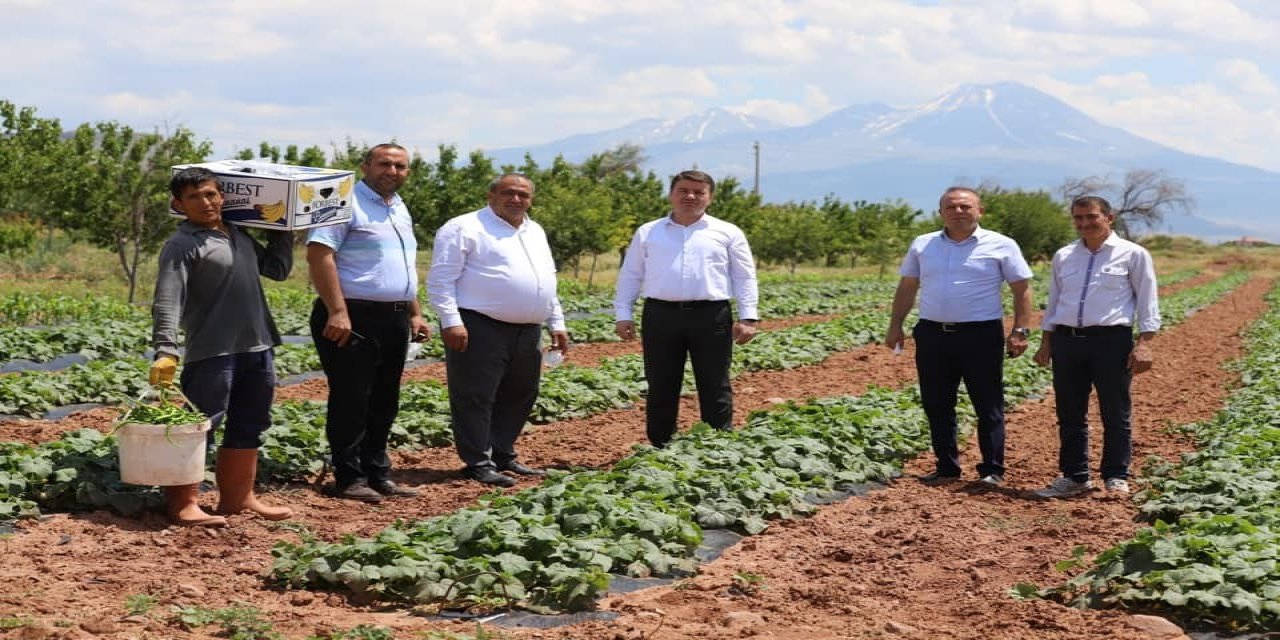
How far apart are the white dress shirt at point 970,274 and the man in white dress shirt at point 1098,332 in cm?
28

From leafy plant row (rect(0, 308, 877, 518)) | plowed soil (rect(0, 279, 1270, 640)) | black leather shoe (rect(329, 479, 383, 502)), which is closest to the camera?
plowed soil (rect(0, 279, 1270, 640))

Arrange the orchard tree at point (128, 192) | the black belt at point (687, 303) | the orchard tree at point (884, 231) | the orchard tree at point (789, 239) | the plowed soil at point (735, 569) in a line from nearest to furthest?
the plowed soil at point (735, 569) → the black belt at point (687, 303) → the orchard tree at point (128, 192) → the orchard tree at point (789, 239) → the orchard tree at point (884, 231)

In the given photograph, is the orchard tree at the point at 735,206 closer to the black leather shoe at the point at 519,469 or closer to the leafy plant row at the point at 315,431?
the leafy plant row at the point at 315,431

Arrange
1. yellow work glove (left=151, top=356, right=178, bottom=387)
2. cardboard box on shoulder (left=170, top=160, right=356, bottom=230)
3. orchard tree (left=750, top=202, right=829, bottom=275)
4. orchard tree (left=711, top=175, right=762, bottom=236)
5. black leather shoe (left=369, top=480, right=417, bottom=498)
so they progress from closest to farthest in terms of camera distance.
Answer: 1. yellow work glove (left=151, top=356, right=178, bottom=387)
2. cardboard box on shoulder (left=170, top=160, right=356, bottom=230)
3. black leather shoe (left=369, top=480, right=417, bottom=498)
4. orchard tree (left=750, top=202, right=829, bottom=275)
5. orchard tree (left=711, top=175, right=762, bottom=236)

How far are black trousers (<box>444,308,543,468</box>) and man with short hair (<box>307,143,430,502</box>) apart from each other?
443 mm

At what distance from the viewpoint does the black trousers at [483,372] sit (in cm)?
738

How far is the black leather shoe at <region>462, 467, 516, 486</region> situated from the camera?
7379 mm

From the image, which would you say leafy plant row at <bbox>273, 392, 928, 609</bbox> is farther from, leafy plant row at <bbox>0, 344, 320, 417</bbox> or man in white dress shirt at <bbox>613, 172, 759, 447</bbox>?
leafy plant row at <bbox>0, 344, 320, 417</bbox>

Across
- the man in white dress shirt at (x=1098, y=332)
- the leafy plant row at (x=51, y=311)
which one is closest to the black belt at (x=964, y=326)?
the man in white dress shirt at (x=1098, y=332)

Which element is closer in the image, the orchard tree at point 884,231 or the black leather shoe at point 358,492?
the black leather shoe at point 358,492

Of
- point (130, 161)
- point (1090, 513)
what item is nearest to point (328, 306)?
point (1090, 513)

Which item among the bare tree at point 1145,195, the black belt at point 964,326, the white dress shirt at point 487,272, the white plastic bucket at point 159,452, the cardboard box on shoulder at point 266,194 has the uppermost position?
the bare tree at point 1145,195

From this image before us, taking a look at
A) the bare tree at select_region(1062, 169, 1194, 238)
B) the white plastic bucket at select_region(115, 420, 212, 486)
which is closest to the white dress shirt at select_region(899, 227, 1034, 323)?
the white plastic bucket at select_region(115, 420, 212, 486)

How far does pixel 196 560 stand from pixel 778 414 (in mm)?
4642
